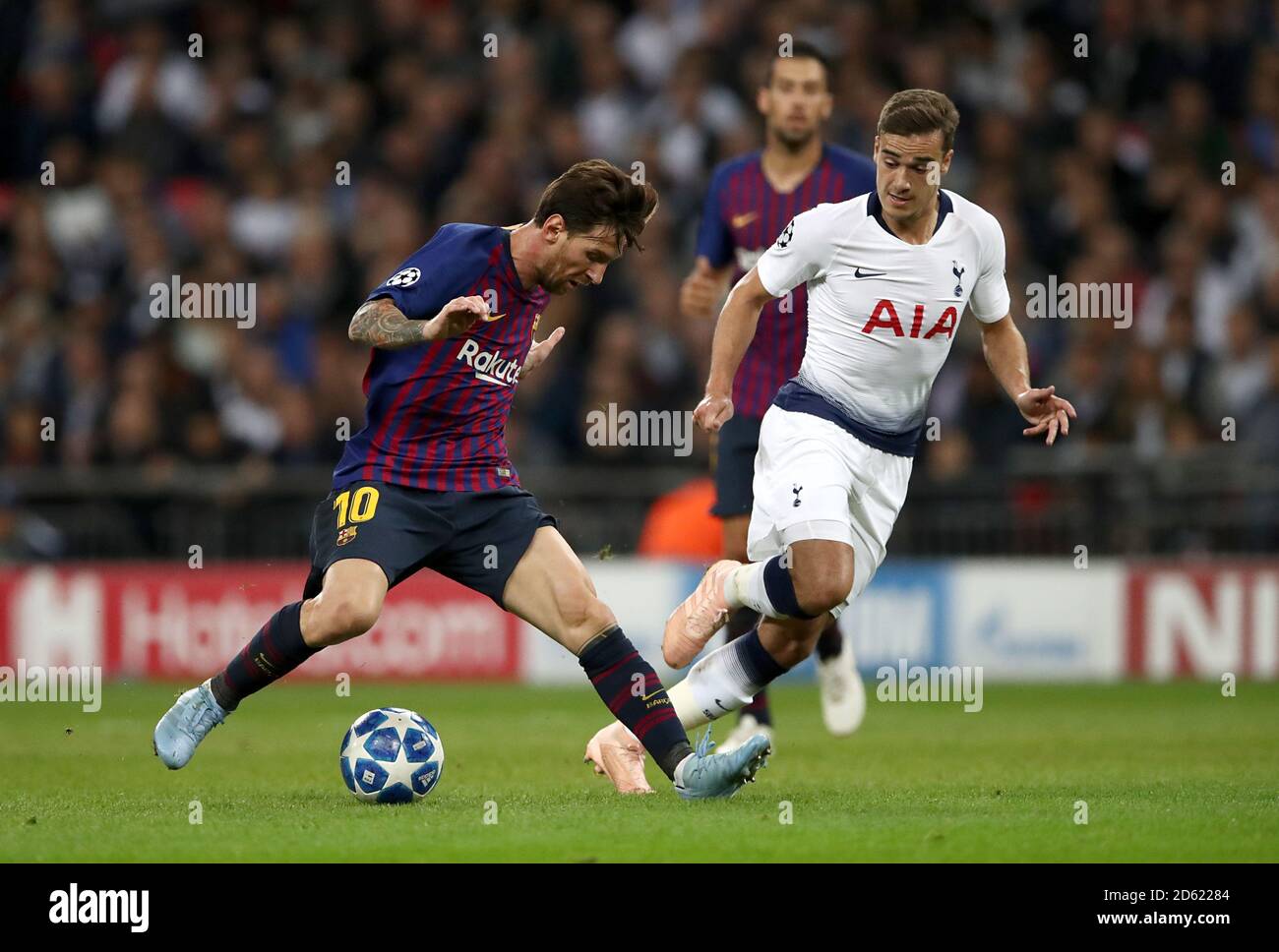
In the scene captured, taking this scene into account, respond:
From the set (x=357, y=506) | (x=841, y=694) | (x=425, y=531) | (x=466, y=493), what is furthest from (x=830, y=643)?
(x=357, y=506)

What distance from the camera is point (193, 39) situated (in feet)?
57.0

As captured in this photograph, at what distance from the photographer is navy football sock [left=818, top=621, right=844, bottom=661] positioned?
380 inches

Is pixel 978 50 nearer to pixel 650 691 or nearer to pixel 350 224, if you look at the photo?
pixel 350 224

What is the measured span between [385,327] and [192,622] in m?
7.93

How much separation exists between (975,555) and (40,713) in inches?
270

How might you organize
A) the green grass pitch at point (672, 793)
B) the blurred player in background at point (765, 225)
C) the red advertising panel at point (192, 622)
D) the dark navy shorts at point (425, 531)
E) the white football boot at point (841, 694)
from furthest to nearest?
the red advertising panel at point (192, 622)
the white football boot at point (841, 694)
the blurred player in background at point (765, 225)
the dark navy shorts at point (425, 531)
the green grass pitch at point (672, 793)

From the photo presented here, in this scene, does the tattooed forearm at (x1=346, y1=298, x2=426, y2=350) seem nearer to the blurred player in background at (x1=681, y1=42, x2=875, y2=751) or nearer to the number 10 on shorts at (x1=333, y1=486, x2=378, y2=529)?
the number 10 on shorts at (x1=333, y1=486, x2=378, y2=529)

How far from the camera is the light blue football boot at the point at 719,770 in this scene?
673cm

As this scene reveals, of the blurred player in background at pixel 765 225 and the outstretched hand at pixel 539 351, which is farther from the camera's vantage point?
the blurred player in background at pixel 765 225

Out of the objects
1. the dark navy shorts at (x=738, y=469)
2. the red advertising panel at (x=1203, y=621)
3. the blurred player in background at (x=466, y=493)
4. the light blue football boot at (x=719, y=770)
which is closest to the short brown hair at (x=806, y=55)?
the dark navy shorts at (x=738, y=469)

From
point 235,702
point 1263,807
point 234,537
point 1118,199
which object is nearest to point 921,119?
point 1263,807

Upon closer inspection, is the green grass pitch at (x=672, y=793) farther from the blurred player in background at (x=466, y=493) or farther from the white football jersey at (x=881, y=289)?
the white football jersey at (x=881, y=289)

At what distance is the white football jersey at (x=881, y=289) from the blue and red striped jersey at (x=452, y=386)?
101 cm

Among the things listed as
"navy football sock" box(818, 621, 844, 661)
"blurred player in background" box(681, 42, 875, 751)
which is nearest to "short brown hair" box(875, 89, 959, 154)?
"blurred player in background" box(681, 42, 875, 751)
